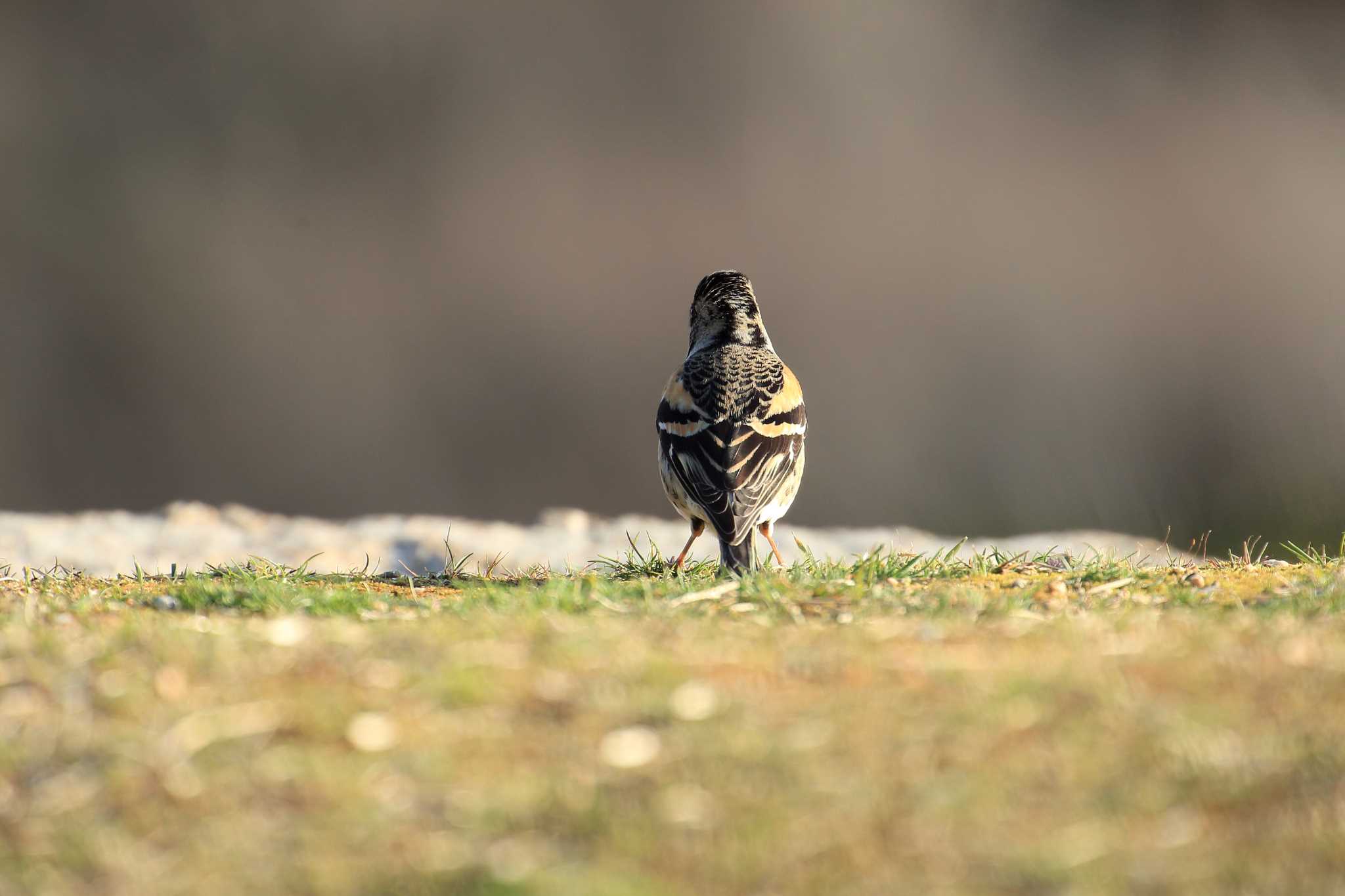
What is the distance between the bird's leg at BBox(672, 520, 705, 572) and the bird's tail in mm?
210

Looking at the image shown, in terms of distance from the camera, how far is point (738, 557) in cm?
586

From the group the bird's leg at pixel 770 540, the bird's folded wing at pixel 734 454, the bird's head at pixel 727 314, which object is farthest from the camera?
the bird's head at pixel 727 314

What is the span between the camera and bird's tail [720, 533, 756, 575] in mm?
5750

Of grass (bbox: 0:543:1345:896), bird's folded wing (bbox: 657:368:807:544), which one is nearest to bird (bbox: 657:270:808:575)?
bird's folded wing (bbox: 657:368:807:544)

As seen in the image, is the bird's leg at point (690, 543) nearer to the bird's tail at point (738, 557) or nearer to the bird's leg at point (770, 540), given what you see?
the bird's tail at point (738, 557)

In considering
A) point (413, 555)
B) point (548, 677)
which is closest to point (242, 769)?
point (548, 677)

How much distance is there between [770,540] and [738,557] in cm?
78

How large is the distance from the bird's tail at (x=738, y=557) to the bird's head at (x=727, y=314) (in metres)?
1.60

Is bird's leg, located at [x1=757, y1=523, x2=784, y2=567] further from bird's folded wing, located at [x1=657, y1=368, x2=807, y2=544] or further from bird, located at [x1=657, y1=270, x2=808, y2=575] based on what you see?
bird's folded wing, located at [x1=657, y1=368, x2=807, y2=544]

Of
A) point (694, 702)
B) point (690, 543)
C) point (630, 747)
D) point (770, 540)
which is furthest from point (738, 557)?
point (630, 747)

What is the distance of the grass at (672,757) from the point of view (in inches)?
103

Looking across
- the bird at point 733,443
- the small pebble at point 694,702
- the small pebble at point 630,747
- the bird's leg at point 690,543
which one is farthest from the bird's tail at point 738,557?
the small pebble at point 630,747

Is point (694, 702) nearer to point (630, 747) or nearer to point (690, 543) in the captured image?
point (630, 747)

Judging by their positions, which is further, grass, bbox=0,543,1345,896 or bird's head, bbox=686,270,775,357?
bird's head, bbox=686,270,775,357
